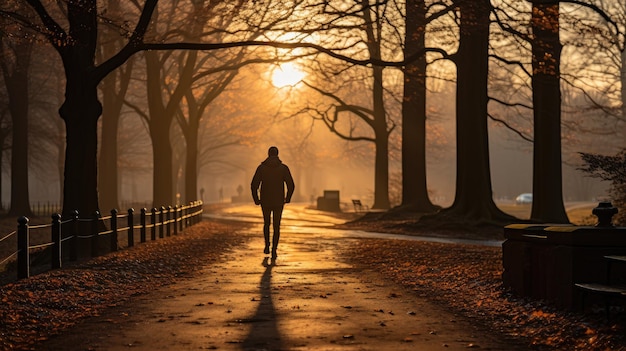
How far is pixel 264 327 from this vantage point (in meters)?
10.2

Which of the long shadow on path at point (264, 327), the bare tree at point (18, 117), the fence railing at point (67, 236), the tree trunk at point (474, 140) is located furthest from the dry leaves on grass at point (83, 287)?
the bare tree at point (18, 117)

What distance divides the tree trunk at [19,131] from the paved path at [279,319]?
29.6m

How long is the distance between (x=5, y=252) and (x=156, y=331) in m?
23.8

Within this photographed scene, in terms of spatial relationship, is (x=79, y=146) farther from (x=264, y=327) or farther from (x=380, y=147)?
(x=380, y=147)

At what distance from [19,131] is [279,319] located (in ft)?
120

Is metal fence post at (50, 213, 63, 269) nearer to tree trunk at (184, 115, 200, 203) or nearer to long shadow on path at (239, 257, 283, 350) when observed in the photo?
long shadow on path at (239, 257, 283, 350)

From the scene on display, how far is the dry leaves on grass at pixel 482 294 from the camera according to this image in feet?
31.2

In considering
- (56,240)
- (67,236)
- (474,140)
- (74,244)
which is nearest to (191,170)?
(474,140)

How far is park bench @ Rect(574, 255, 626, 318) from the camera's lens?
9309mm

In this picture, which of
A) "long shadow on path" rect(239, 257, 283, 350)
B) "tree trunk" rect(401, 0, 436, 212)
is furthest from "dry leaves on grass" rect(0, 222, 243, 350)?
"tree trunk" rect(401, 0, 436, 212)

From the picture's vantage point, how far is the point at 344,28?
2327 centimetres

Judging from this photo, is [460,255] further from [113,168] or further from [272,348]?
[113,168]

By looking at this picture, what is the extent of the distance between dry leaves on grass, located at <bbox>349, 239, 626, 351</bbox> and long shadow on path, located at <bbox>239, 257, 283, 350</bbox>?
7.71ft

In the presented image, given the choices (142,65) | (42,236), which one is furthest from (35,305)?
(142,65)
